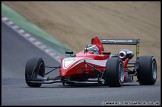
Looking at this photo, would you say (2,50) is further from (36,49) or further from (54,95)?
(54,95)

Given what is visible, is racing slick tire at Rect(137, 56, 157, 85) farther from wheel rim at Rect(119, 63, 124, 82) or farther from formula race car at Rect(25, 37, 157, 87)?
wheel rim at Rect(119, 63, 124, 82)

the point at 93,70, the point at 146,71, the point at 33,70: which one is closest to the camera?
the point at 33,70

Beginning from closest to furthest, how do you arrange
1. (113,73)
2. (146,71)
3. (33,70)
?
(113,73), (33,70), (146,71)

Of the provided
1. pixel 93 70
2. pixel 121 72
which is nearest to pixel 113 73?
pixel 121 72

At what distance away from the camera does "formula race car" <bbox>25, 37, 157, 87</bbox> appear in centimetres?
1584

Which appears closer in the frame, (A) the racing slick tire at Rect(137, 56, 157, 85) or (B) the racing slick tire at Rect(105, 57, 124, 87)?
(B) the racing slick tire at Rect(105, 57, 124, 87)

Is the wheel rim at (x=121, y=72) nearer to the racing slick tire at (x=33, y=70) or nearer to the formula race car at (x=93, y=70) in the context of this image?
the formula race car at (x=93, y=70)

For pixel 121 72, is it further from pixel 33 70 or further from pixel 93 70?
pixel 33 70

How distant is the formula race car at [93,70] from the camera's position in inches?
623

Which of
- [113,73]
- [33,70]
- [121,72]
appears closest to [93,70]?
[121,72]

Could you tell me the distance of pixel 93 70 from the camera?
658 inches

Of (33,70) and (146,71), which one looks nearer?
(33,70)

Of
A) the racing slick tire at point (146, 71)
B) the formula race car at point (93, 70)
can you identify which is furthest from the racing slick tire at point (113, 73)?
the racing slick tire at point (146, 71)

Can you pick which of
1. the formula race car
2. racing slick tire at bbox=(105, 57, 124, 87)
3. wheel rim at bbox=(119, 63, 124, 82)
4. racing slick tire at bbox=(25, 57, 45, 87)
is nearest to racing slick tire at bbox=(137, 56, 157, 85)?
the formula race car
